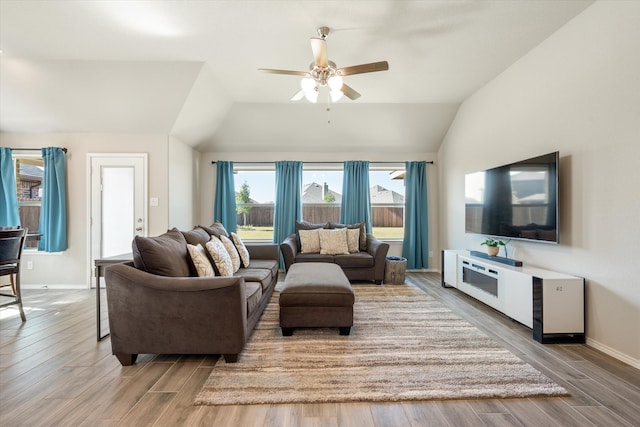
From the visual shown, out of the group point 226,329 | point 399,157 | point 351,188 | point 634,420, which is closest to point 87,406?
point 226,329

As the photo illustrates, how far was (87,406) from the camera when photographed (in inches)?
65.8

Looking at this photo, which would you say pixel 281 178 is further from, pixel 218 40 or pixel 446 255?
pixel 446 255

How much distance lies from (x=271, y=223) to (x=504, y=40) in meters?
4.61

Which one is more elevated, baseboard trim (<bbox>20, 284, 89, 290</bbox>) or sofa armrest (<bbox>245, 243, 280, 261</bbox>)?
sofa armrest (<bbox>245, 243, 280, 261</bbox>)

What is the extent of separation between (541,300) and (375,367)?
1.64 meters

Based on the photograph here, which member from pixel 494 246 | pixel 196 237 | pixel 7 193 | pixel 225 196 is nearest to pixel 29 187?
pixel 7 193

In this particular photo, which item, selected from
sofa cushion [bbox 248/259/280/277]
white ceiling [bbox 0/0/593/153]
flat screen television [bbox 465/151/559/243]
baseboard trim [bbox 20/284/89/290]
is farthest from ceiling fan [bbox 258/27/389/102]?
baseboard trim [bbox 20/284/89/290]

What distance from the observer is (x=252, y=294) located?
8.13 ft

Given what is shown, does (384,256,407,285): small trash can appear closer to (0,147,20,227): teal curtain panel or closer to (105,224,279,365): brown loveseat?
(105,224,279,365): brown loveseat

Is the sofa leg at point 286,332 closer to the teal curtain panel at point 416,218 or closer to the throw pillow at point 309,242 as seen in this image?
the throw pillow at point 309,242

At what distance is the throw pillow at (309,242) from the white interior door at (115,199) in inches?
97.8

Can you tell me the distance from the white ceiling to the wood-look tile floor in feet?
9.73

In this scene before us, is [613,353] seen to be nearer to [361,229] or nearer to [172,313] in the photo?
[361,229]

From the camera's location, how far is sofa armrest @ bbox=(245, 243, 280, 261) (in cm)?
407
